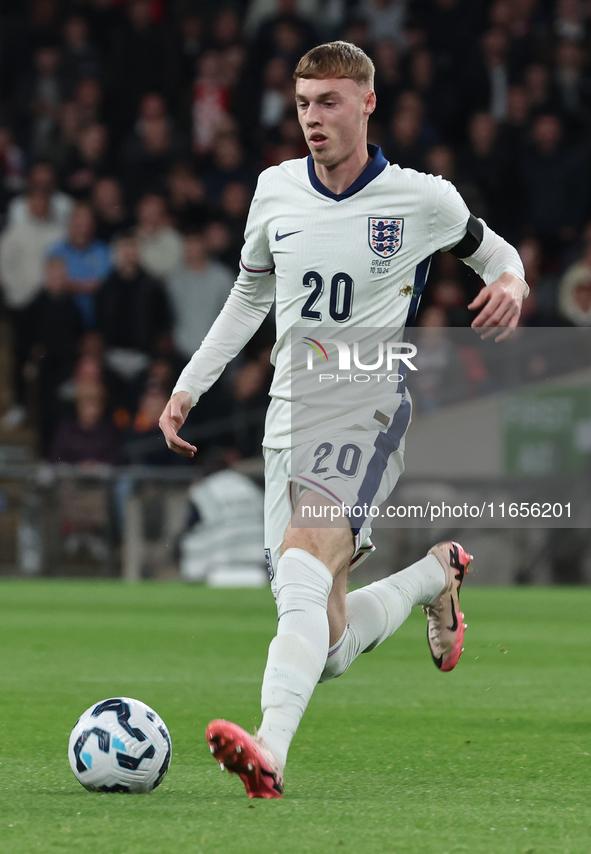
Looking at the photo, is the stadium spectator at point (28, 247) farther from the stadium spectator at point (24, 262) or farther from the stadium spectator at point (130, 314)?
the stadium spectator at point (130, 314)

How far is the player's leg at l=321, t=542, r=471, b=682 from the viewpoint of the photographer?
171 inches

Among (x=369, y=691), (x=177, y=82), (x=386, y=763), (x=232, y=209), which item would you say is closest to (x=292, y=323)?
(x=386, y=763)

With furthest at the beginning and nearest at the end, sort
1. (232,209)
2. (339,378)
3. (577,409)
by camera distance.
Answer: (232,209) → (577,409) → (339,378)

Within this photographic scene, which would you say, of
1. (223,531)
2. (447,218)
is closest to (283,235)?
(447,218)

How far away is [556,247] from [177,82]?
4357 mm

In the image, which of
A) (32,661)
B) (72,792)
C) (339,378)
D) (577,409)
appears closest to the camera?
(72,792)

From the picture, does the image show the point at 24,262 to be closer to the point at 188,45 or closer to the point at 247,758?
the point at 188,45

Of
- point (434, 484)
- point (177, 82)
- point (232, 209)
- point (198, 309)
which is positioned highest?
point (177, 82)

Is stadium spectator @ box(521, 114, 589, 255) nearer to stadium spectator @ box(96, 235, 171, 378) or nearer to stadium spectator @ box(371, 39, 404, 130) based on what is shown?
stadium spectator @ box(371, 39, 404, 130)

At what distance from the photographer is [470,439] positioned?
13.0 metres

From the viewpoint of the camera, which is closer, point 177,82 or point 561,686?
point 561,686

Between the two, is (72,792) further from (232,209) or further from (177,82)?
(177,82)

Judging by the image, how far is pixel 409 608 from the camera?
470 centimetres

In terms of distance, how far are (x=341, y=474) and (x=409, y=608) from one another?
86 cm
